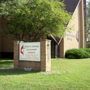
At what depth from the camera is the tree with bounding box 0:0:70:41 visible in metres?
23.9

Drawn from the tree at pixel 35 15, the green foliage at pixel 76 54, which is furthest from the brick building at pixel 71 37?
the tree at pixel 35 15

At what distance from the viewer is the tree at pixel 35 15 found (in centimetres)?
2389

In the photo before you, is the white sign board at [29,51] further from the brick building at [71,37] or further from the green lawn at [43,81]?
the brick building at [71,37]

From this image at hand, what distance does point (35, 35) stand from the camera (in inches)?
1035

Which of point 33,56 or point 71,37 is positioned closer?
point 33,56

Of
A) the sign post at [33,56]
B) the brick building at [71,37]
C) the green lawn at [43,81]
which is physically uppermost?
the brick building at [71,37]

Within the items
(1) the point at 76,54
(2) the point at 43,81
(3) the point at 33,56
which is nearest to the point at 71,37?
(1) the point at 76,54

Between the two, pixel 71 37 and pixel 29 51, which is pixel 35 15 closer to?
pixel 29 51

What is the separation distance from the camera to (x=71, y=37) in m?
39.1

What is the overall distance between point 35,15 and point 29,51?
3.98 metres

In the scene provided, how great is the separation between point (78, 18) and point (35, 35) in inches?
679

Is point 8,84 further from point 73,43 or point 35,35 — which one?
point 73,43

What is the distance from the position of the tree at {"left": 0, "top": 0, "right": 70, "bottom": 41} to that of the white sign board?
3.18m

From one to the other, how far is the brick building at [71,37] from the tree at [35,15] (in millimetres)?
4611
